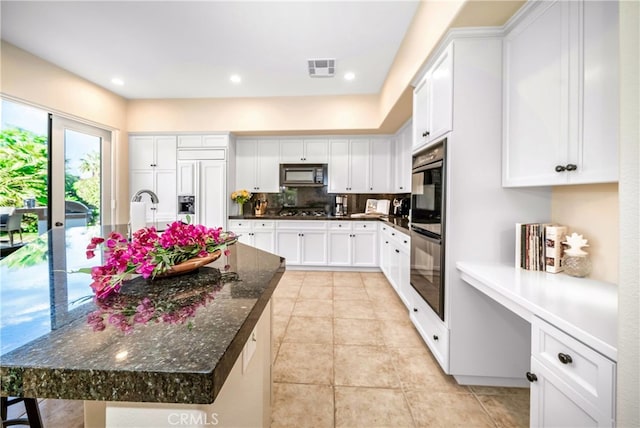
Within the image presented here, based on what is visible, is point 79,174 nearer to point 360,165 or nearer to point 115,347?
point 360,165

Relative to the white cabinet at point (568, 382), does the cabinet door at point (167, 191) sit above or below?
above

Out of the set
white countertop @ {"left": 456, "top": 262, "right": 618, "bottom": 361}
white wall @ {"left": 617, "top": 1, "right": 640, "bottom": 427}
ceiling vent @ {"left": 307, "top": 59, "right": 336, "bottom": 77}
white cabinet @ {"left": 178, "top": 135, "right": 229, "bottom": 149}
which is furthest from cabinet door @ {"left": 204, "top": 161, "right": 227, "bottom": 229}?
white wall @ {"left": 617, "top": 1, "right": 640, "bottom": 427}

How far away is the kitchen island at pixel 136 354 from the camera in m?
0.42

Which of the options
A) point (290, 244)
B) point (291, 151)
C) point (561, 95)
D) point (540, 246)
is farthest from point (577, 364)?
point (291, 151)

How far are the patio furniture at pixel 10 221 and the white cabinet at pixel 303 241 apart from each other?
2.97m

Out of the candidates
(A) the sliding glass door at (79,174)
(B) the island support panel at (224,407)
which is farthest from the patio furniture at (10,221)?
(B) the island support panel at (224,407)

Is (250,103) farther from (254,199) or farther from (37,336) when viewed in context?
(37,336)

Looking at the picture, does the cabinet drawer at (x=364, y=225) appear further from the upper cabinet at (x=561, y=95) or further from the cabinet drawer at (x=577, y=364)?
the cabinet drawer at (x=577, y=364)

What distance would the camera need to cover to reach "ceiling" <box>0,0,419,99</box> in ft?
7.41

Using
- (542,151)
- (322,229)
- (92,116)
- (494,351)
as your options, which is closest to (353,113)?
(322,229)

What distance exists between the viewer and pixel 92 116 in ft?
12.0

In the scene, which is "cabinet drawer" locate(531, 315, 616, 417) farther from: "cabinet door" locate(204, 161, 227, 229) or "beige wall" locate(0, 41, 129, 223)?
"beige wall" locate(0, 41, 129, 223)

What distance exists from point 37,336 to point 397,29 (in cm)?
311

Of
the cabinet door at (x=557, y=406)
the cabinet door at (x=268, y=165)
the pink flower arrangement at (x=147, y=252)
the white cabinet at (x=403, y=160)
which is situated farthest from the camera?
the cabinet door at (x=268, y=165)
